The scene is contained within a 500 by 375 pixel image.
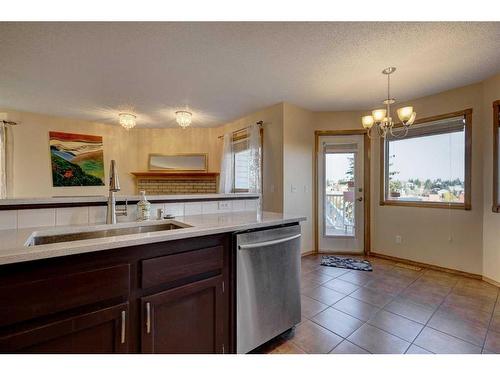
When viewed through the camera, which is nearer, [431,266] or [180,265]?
[180,265]

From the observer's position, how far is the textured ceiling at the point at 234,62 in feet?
5.70

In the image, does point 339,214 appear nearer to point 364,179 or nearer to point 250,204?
point 364,179

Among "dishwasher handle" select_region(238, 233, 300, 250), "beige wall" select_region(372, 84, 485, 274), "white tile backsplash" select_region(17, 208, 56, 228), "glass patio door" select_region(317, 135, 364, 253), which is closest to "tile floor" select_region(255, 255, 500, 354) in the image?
"beige wall" select_region(372, 84, 485, 274)

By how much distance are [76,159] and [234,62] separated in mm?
3760

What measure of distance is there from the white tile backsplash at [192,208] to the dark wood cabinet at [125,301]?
692 millimetres

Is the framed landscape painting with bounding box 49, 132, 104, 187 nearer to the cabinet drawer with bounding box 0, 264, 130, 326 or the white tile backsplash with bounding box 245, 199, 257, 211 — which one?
the white tile backsplash with bounding box 245, 199, 257, 211

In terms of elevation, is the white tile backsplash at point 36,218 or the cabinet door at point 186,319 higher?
the white tile backsplash at point 36,218

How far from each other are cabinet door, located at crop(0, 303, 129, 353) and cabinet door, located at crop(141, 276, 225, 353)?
0.10 meters

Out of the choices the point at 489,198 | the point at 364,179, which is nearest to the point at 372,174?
the point at 364,179

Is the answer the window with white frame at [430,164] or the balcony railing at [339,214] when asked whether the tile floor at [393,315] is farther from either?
the window with white frame at [430,164]

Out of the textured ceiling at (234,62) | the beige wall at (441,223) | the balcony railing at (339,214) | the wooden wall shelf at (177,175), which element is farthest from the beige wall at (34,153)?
the beige wall at (441,223)

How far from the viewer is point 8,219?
4.17 ft
